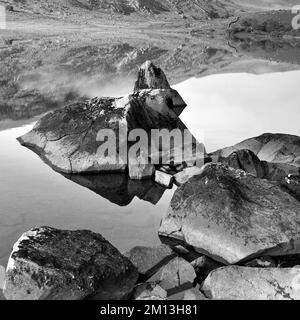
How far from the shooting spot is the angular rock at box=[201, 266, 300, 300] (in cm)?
1408

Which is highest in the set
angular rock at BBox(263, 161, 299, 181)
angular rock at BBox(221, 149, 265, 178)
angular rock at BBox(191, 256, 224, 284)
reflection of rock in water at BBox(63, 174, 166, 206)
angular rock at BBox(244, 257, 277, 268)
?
angular rock at BBox(221, 149, 265, 178)

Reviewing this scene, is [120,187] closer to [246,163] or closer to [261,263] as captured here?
[246,163]

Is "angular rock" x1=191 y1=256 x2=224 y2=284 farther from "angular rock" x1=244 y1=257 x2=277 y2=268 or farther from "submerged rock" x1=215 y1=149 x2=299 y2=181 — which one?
"submerged rock" x1=215 y1=149 x2=299 y2=181

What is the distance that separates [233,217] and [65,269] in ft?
20.5

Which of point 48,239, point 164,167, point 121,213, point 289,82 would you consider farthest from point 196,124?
point 289,82

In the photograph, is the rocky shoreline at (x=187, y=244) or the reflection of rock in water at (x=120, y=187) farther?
the reflection of rock in water at (x=120, y=187)

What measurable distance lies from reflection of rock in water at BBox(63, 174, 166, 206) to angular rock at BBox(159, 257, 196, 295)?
24.9 feet

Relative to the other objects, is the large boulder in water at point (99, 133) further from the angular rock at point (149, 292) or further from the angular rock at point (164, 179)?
the angular rock at point (149, 292)

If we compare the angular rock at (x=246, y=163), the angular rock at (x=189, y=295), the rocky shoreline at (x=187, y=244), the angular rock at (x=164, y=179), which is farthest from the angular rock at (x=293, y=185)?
the angular rock at (x=189, y=295)

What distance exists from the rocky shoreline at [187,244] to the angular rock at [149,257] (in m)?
0.03

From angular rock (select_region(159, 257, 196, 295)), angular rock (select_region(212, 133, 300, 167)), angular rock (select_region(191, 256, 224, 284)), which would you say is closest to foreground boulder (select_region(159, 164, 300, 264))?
angular rock (select_region(191, 256, 224, 284))

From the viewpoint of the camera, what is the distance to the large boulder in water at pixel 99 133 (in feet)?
86.1

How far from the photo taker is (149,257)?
16.9 metres
